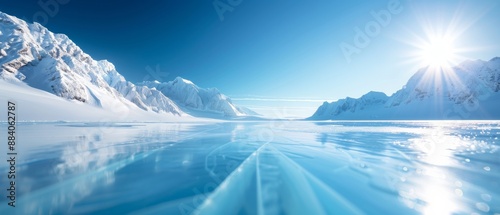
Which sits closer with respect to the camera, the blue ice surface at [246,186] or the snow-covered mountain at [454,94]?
the blue ice surface at [246,186]

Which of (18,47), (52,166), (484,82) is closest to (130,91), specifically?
(18,47)

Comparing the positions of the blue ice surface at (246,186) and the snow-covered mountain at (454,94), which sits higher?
the snow-covered mountain at (454,94)

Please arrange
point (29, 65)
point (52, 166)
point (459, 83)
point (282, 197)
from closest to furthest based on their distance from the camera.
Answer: point (282, 197) → point (52, 166) → point (29, 65) → point (459, 83)

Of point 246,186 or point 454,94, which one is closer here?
point 246,186

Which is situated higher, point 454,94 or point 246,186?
point 454,94

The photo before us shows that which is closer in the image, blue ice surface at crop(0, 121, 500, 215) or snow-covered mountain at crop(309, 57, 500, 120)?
blue ice surface at crop(0, 121, 500, 215)

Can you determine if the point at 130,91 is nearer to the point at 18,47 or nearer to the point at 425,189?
the point at 18,47

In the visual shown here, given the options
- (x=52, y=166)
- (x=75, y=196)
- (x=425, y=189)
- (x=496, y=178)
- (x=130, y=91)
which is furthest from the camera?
(x=130, y=91)

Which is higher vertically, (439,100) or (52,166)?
(439,100)

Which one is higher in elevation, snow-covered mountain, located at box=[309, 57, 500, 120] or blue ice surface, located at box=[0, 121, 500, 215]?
snow-covered mountain, located at box=[309, 57, 500, 120]

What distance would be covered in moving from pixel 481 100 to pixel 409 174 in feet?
656

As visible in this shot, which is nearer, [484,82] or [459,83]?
[484,82]

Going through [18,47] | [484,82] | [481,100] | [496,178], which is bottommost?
[496,178]

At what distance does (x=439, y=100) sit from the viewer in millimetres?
159125
